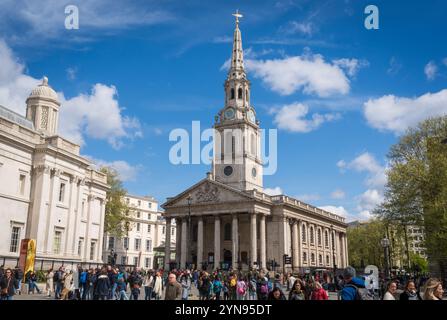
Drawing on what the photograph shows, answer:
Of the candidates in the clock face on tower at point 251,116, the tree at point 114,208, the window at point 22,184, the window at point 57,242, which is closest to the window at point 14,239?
the window at point 22,184

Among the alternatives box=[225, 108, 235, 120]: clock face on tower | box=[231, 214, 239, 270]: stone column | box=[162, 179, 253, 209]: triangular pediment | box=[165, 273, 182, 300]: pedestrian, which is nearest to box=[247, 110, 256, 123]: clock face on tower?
box=[225, 108, 235, 120]: clock face on tower

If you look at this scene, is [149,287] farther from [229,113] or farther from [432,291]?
[229,113]

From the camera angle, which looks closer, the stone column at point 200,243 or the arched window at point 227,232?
the stone column at point 200,243

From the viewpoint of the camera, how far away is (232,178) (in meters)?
71.4

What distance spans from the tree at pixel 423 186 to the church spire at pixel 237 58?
40.8 meters

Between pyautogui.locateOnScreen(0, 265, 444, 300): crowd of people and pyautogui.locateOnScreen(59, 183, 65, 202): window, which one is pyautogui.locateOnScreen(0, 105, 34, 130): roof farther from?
pyautogui.locateOnScreen(0, 265, 444, 300): crowd of people

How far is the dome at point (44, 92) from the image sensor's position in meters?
41.9

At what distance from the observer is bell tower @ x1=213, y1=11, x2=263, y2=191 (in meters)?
71.4

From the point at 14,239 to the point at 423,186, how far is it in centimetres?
3347

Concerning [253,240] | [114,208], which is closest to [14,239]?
[114,208]

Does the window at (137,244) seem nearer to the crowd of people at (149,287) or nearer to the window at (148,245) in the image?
the window at (148,245)

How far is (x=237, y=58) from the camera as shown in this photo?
78500mm
